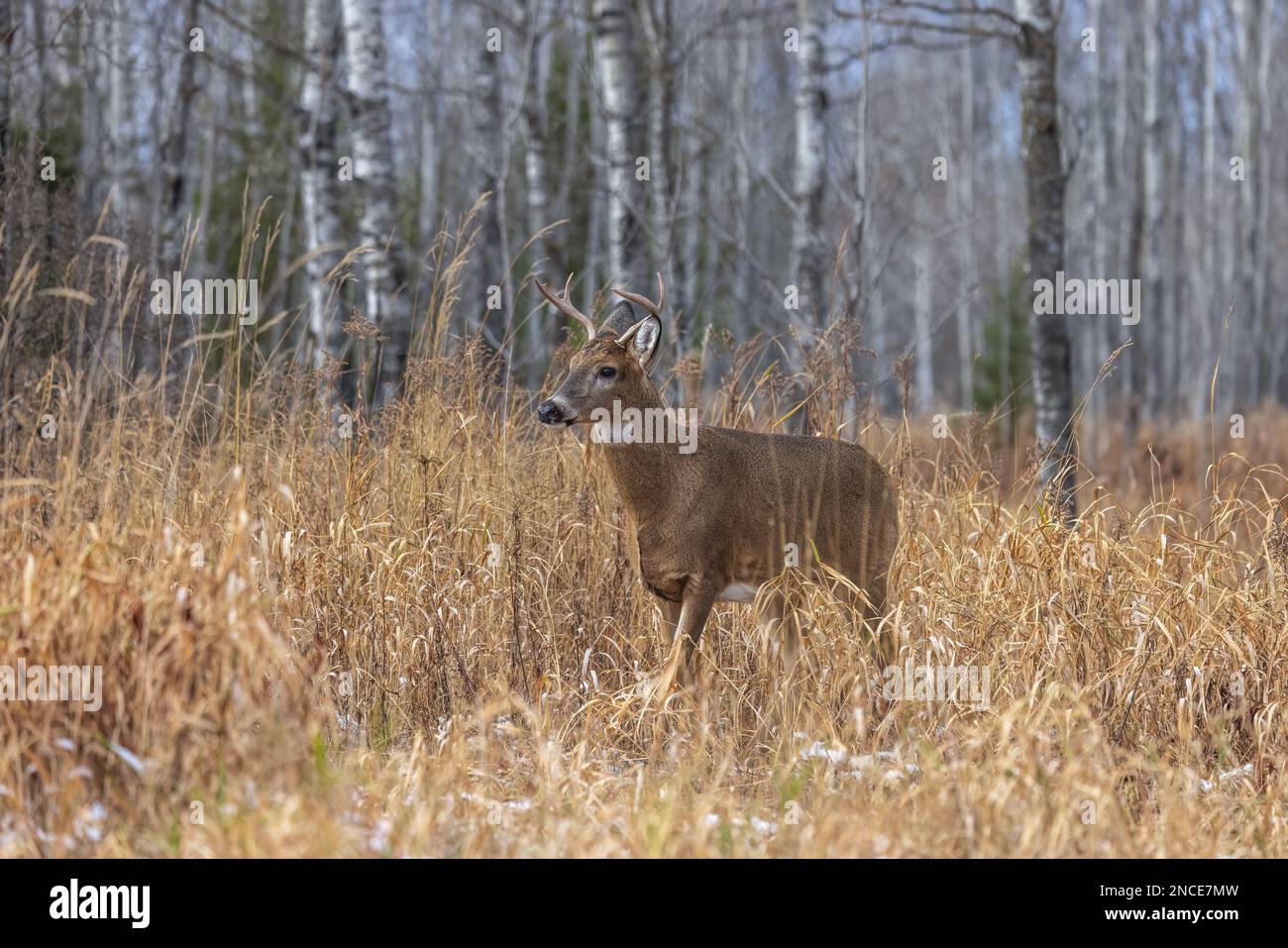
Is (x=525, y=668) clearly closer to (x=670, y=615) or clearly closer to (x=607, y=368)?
(x=670, y=615)

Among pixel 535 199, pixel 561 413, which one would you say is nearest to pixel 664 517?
pixel 561 413

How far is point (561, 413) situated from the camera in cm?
514

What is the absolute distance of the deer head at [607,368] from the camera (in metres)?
5.27

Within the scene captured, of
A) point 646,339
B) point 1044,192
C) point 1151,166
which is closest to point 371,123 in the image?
point 1044,192

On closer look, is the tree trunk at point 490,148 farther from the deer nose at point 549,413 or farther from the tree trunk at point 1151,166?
the tree trunk at point 1151,166

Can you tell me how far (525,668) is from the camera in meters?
5.59

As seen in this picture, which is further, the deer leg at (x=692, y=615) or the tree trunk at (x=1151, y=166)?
the tree trunk at (x=1151, y=166)

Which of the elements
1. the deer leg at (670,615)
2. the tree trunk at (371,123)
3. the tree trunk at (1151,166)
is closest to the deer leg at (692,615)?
the deer leg at (670,615)

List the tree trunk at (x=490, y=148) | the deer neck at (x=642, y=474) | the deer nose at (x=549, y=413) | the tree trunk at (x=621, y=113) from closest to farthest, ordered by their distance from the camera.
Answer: the deer nose at (x=549, y=413) < the deer neck at (x=642, y=474) < the tree trunk at (x=621, y=113) < the tree trunk at (x=490, y=148)

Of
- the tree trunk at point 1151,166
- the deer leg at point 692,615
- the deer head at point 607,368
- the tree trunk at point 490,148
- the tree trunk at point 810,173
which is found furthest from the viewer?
the tree trunk at point 1151,166

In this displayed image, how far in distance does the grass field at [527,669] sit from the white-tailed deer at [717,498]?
23 cm

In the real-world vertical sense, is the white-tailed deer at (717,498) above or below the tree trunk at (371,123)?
below

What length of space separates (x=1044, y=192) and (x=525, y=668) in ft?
15.4
